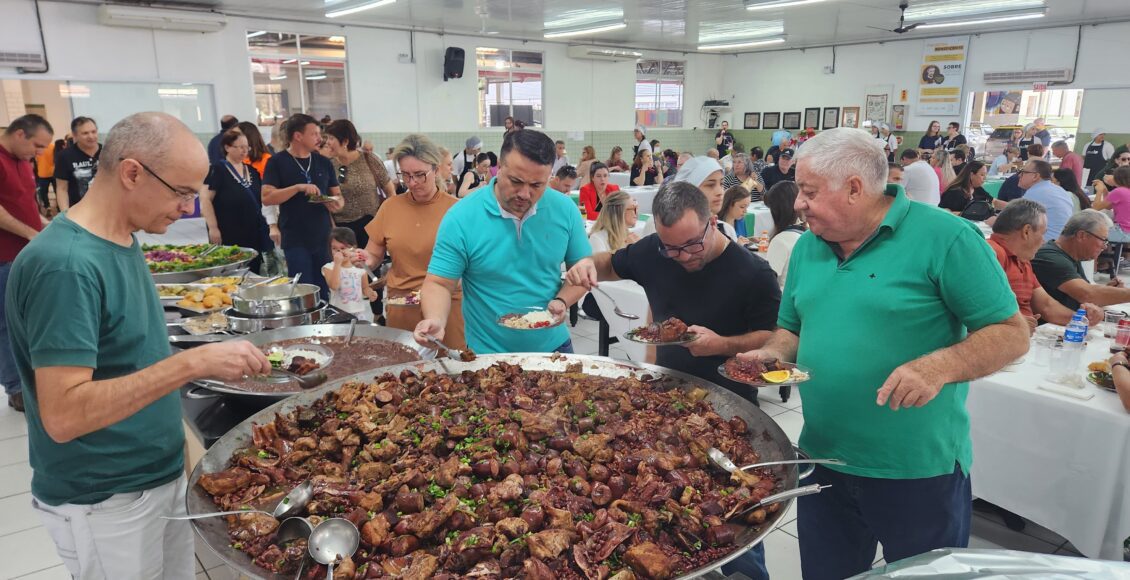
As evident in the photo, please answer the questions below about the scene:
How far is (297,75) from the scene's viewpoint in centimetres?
1383

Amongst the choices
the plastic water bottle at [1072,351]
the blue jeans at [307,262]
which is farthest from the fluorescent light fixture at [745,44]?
the plastic water bottle at [1072,351]

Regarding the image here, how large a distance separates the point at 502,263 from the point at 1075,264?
4120mm

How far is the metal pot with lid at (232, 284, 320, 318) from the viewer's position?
3.11 meters

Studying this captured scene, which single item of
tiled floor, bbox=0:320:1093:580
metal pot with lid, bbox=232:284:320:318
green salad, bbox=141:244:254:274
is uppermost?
metal pot with lid, bbox=232:284:320:318

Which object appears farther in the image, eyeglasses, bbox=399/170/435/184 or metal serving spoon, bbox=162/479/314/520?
eyeglasses, bbox=399/170/435/184

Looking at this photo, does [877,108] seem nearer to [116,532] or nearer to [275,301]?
[275,301]

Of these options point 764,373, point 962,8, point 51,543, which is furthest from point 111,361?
point 962,8

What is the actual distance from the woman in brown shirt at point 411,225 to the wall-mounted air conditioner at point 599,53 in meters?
14.6

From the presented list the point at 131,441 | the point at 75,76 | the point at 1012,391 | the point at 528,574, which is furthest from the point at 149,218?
the point at 75,76

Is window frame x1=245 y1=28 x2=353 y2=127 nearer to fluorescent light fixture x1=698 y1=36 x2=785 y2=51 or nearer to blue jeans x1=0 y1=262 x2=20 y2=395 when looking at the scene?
blue jeans x1=0 y1=262 x2=20 y2=395

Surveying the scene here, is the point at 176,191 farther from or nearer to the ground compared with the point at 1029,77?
nearer to the ground

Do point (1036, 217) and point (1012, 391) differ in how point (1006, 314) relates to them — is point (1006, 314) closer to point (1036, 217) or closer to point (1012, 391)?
point (1012, 391)

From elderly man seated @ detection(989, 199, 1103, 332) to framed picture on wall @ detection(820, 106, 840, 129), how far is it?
16.3 m

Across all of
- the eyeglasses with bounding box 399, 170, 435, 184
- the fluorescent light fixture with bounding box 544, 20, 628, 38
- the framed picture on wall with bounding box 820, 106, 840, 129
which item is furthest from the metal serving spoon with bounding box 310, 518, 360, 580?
the framed picture on wall with bounding box 820, 106, 840, 129
